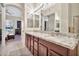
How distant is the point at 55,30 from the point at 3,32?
0.85m

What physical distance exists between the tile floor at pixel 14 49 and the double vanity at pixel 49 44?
0.29 ft

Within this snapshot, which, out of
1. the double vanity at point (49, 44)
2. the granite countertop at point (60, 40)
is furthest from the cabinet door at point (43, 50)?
the granite countertop at point (60, 40)

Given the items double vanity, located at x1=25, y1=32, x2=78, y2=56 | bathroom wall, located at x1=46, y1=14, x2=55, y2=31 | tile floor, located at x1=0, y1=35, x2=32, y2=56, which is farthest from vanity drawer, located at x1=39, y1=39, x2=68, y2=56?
tile floor, located at x1=0, y1=35, x2=32, y2=56

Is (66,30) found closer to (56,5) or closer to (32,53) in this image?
(56,5)

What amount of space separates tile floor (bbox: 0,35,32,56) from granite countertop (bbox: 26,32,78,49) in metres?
0.28

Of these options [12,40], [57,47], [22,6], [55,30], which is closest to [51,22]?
[55,30]

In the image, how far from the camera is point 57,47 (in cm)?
178

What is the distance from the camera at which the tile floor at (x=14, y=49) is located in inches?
78.0

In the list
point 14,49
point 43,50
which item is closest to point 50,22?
point 43,50

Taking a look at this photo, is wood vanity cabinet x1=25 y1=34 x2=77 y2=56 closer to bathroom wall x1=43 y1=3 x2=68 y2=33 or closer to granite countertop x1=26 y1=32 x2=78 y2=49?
granite countertop x1=26 y1=32 x2=78 y2=49

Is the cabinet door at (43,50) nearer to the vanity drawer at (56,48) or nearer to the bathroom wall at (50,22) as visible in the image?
the vanity drawer at (56,48)

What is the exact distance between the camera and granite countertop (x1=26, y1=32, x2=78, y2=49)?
66.6 inches

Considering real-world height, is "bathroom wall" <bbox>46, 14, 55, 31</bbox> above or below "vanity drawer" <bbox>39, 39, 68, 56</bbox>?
above

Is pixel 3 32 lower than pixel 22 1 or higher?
lower
